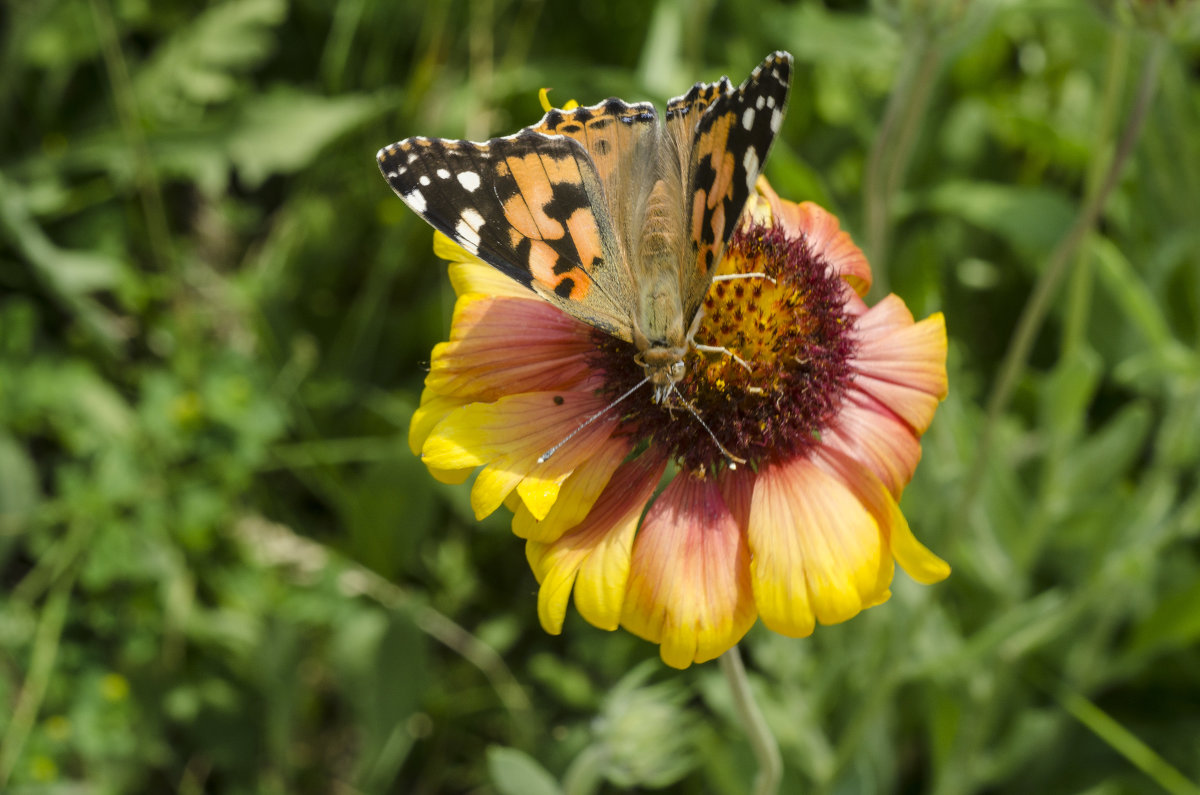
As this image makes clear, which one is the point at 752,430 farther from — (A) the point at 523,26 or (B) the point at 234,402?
(A) the point at 523,26

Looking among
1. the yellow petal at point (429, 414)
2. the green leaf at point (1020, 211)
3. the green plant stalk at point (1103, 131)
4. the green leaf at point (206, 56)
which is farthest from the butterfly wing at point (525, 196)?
the green leaf at point (206, 56)

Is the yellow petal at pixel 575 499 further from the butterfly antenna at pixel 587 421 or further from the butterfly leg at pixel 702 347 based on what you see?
the butterfly leg at pixel 702 347

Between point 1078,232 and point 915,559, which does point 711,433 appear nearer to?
point 915,559

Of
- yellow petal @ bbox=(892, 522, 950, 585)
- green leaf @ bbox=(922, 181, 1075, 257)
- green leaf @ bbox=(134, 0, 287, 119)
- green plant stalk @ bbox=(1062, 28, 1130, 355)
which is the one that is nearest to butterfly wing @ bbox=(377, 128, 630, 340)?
yellow petal @ bbox=(892, 522, 950, 585)

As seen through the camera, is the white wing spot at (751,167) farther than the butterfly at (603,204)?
No

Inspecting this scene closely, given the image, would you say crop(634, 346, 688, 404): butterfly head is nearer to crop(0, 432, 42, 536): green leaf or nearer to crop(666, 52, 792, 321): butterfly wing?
crop(666, 52, 792, 321): butterfly wing

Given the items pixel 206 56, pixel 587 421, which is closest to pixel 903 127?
pixel 587 421

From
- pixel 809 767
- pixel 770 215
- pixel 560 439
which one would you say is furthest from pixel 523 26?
pixel 809 767
